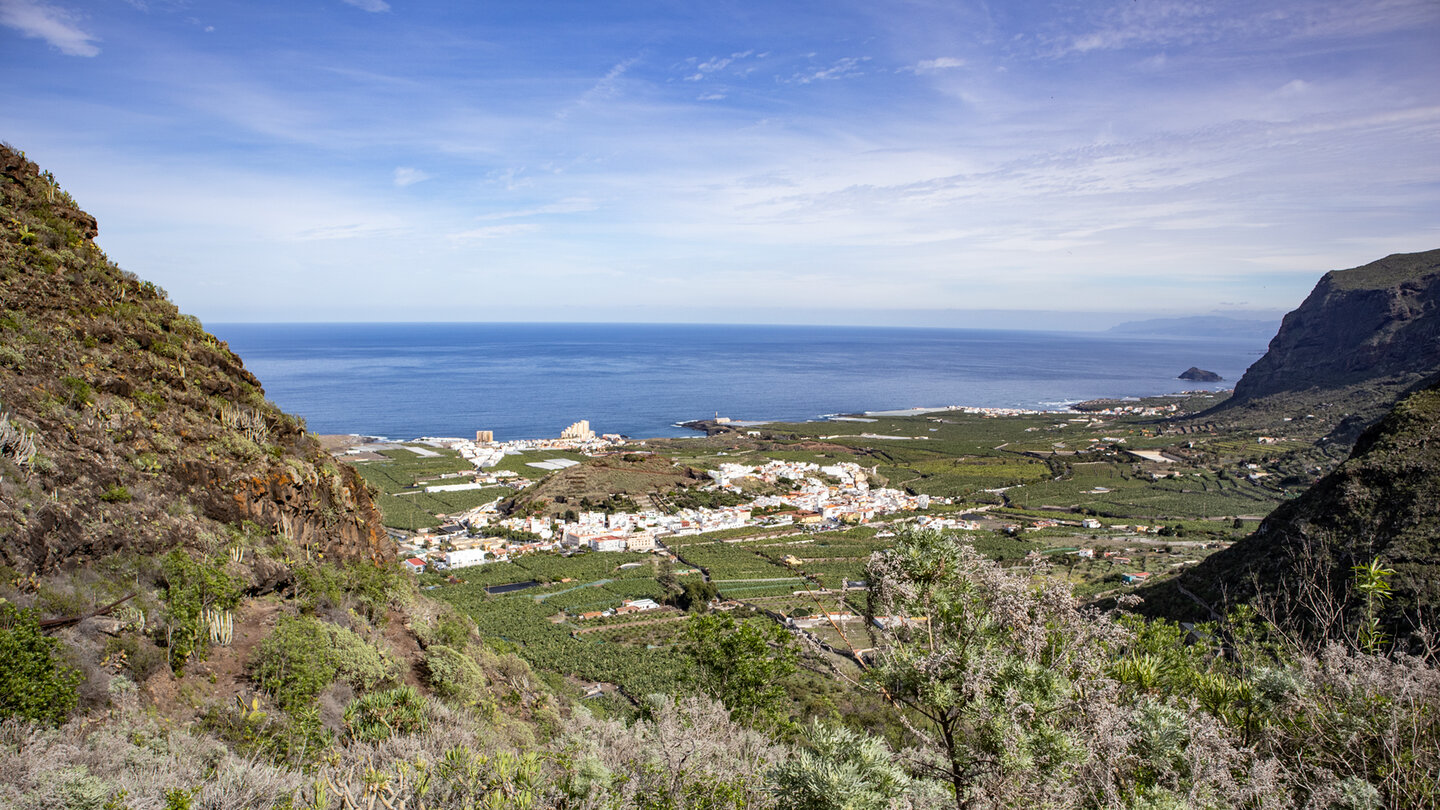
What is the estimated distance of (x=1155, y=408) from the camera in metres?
99.1

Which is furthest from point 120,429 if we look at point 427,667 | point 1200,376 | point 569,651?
point 1200,376

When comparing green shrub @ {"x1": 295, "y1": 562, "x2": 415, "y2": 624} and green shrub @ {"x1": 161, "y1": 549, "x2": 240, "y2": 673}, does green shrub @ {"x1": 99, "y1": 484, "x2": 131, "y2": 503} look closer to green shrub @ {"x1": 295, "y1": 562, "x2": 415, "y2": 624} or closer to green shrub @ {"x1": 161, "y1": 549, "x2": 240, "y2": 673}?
green shrub @ {"x1": 161, "y1": 549, "x2": 240, "y2": 673}

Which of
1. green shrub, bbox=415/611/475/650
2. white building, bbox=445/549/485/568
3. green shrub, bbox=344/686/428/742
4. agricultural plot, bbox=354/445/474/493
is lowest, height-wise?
white building, bbox=445/549/485/568

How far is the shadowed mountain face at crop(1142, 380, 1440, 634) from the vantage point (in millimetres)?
16641

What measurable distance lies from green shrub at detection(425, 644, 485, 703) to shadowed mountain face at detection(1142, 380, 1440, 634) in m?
16.1

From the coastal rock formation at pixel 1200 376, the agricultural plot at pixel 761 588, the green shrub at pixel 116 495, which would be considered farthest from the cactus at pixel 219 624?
the coastal rock formation at pixel 1200 376

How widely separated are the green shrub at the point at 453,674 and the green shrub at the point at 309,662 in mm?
674

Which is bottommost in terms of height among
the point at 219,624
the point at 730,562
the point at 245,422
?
the point at 730,562

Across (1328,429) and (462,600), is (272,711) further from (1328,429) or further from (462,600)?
(1328,429)

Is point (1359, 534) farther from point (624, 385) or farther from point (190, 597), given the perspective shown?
point (624, 385)

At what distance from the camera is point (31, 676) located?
7074mm

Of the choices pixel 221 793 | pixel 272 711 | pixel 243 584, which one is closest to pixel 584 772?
pixel 221 793

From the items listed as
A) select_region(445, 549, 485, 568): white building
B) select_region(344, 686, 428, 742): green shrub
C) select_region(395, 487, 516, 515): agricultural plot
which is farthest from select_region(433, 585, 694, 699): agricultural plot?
select_region(395, 487, 516, 515): agricultural plot

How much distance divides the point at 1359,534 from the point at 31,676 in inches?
1082
